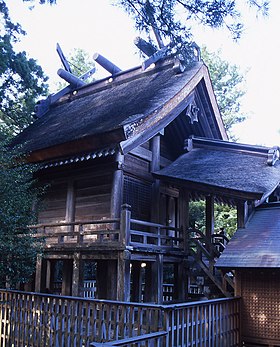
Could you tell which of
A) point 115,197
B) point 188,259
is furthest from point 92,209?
point 188,259

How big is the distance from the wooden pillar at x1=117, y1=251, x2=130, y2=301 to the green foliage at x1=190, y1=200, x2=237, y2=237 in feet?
41.9

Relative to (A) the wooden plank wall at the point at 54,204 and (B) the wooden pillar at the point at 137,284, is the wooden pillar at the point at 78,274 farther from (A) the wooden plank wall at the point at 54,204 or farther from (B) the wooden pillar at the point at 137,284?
(B) the wooden pillar at the point at 137,284

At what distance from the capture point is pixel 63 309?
7.80 metres

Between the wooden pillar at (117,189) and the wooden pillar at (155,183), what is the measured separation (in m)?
1.82

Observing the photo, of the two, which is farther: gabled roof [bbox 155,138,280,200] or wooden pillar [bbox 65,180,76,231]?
Result: wooden pillar [bbox 65,180,76,231]

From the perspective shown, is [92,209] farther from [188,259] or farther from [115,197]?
[188,259]

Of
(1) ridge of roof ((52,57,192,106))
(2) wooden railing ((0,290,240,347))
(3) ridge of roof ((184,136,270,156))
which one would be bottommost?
(2) wooden railing ((0,290,240,347))

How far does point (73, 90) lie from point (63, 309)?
13.7 metres

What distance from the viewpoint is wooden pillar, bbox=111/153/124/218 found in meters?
11.5

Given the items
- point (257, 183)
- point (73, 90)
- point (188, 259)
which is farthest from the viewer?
point (73, 90)

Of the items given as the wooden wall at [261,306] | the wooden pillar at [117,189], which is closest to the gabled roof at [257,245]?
the wooden wall at [261,306]

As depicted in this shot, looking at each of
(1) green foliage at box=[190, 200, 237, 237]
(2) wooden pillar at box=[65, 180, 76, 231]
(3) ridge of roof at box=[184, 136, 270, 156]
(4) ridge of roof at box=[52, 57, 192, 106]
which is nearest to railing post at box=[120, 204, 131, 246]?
(2) wooden pillar at box=[65, 180, 76, 231]

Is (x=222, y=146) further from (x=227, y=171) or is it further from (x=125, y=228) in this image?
(x=125, y=228)

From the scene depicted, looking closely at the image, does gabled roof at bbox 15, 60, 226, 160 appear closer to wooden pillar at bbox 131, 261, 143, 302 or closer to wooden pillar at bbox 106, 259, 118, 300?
wooden pillar at bbox 106, 259, 118, 300
